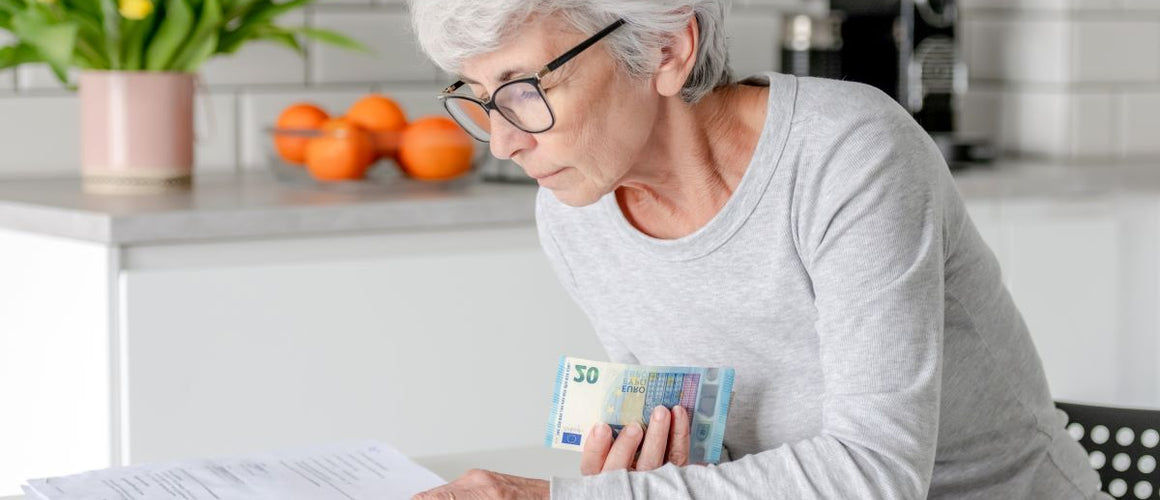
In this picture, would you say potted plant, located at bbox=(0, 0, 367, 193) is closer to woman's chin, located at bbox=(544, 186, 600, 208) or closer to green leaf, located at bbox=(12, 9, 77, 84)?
green leaf, located at bbox=(12, 9, 77, 84)

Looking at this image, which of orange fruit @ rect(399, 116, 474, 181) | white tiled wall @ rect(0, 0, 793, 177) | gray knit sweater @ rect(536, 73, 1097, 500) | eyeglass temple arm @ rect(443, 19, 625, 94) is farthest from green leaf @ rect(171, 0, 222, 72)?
eyeglass temple arm @ rect(443, 19, 625, 94)

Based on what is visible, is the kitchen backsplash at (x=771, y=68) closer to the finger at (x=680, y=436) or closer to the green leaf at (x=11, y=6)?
the green leaf at (x=11, y=6)

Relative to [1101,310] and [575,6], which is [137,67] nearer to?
[575,6]

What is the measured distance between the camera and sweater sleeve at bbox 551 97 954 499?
106 cm

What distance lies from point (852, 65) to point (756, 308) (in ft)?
5.47

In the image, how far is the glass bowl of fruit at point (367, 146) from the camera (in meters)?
2.25

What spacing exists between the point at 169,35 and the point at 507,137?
46.7 inches

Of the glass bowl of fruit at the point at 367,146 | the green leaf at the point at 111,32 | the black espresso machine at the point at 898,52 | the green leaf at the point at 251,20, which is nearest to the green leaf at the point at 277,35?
the green leaf at the point at 251,20

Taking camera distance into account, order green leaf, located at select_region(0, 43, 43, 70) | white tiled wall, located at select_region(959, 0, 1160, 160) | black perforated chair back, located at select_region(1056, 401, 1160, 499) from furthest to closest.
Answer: white tiled wall, located at select_region(959, 0, 1160, 160)
green leaf, located at select_region(0, 43, 43, 70)
black perforated chair back, located at select_region(1056, 401, 1160, 499)

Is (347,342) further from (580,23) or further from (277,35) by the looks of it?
(580,23)

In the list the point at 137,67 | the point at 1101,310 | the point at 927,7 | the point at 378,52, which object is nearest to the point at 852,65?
the point at 927,7

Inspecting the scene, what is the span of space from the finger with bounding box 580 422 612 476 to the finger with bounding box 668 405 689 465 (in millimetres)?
51

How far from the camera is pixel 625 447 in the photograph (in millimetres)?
1191

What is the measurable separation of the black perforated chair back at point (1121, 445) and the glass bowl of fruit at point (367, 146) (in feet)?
3.57
